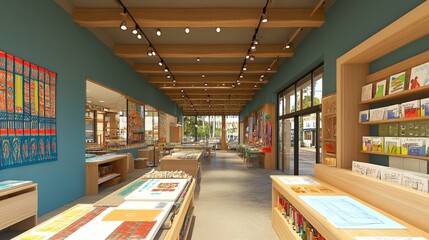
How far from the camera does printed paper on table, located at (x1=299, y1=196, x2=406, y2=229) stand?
2146 millimetres

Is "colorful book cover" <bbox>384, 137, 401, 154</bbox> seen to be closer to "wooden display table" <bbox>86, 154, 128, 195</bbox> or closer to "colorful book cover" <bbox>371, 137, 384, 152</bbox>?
"colorful book cover" <bbox>371, 137, 384, 152</bbox>

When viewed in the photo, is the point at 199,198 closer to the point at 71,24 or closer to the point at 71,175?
the point at 71,175

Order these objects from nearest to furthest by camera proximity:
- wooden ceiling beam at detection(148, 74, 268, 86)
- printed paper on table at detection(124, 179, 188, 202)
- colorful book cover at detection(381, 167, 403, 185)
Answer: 1. printed paper on table at detection(124, 179, 188, 202)
2. colorful book cover at detection(381, 167, 403, 185)
3. wooden ceiling beam at detection(148, 74, 268, 86)

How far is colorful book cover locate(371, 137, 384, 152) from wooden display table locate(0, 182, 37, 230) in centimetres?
511

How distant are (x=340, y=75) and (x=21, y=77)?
5.36 m

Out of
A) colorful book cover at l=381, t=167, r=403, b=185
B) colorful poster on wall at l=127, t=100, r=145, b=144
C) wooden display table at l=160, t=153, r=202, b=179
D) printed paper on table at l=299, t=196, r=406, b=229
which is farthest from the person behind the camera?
colorful poster on wall at l=127, t=100, r=145, b=144

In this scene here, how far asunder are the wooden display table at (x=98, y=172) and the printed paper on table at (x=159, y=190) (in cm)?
381

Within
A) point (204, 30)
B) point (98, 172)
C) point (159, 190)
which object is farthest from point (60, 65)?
point (159, 190)

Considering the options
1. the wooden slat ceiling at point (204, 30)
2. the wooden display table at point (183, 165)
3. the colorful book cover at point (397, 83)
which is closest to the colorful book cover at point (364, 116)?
the colorful book cover at point (397, 83)

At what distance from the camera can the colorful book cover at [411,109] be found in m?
2.80

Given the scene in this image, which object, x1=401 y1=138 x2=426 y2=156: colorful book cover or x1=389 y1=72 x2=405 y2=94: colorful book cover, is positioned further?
x1=389 y1=72 x2=405 y2=94: colorful book cover

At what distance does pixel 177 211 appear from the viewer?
8.40 ft

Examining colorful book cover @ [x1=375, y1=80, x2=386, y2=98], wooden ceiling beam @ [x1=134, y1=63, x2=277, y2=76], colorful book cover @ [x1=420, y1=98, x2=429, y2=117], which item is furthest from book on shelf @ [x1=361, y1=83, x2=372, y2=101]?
wooden ceiling beam @ [x1=134, y1=63, x2=277, y2=76]

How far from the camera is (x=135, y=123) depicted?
37.3 feet
